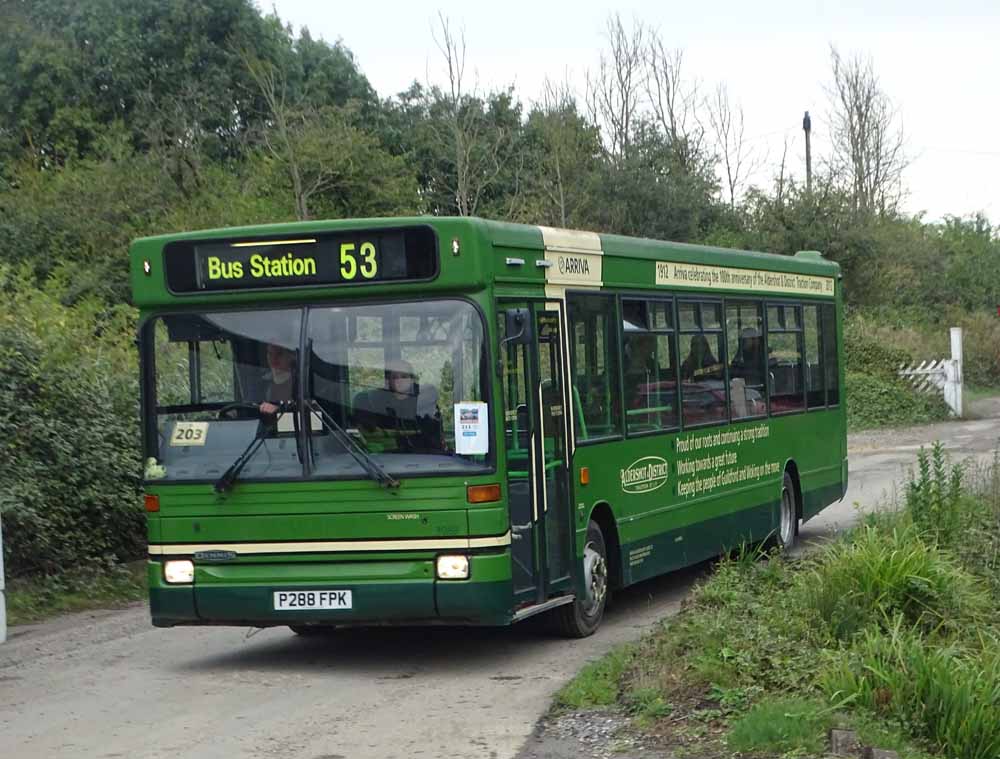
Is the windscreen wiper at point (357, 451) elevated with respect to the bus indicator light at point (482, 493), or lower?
elevated

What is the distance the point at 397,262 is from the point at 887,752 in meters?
4.37

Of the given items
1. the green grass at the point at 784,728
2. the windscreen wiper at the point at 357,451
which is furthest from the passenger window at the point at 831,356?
the green grass at the point at 784,728

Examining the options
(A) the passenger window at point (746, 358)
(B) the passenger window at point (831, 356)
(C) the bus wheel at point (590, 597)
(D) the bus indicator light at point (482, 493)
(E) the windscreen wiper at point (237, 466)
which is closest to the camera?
(D) the bus indicator light at point (482, 493)

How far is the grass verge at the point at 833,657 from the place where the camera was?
7141 millimetres

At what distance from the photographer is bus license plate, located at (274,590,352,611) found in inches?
374

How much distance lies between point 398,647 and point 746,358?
5045 mm

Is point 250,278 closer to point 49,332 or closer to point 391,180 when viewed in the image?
point 49,332

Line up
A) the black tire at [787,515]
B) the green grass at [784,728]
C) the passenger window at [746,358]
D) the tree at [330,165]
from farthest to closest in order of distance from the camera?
the tree at [330,165] → the black tire at [787,515] → the passenger window at [746,358] → the green grass at [784,728]

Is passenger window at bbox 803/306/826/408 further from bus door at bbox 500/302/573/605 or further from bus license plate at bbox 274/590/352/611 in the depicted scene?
bus license plate at bbox 274/590/352/611

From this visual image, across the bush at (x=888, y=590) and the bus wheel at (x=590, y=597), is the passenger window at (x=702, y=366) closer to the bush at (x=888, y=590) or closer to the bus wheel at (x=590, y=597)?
the bus wheel at (x=590, y=597)

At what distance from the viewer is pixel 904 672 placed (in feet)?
24.7

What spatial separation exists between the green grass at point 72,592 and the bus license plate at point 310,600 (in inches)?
162

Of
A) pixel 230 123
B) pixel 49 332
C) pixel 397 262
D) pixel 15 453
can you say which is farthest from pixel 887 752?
pixel 230 123

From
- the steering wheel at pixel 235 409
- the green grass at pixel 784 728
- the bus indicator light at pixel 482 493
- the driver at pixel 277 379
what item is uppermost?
the driver at pixel 277 379
